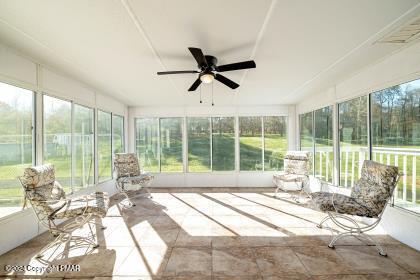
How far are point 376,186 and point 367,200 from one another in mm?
230

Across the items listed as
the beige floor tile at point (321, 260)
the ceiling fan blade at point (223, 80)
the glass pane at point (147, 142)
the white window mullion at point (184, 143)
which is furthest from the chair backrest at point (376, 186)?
the glass pane at point (147, 142)

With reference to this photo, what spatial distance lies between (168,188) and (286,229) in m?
3.87

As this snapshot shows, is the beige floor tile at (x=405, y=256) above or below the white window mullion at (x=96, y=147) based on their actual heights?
below

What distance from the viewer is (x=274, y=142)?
6.45 m

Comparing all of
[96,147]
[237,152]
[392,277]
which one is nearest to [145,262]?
[392,277]

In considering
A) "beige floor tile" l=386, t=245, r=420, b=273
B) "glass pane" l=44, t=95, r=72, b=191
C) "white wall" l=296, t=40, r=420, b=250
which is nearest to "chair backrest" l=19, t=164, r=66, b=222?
"glass pane" l=44, t=95, r=72, b=191

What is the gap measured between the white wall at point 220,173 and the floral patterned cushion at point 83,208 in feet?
11.4

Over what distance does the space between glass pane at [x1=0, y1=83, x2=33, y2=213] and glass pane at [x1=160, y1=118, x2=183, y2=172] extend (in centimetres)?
370

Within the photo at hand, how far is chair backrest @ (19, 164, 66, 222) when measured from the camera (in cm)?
243

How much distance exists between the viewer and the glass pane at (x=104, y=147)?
4859mm

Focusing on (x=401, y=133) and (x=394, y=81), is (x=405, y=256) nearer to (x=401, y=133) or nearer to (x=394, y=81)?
(x=401, y=133)

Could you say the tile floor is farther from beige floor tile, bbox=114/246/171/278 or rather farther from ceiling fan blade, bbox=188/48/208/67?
ceiling fan blade, bbox=188/48/208/67

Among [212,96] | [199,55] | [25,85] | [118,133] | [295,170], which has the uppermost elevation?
[212,96]

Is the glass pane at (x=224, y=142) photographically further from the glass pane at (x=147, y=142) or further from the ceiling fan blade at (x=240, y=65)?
the ceiling fan blade at (x=240, y=65)
